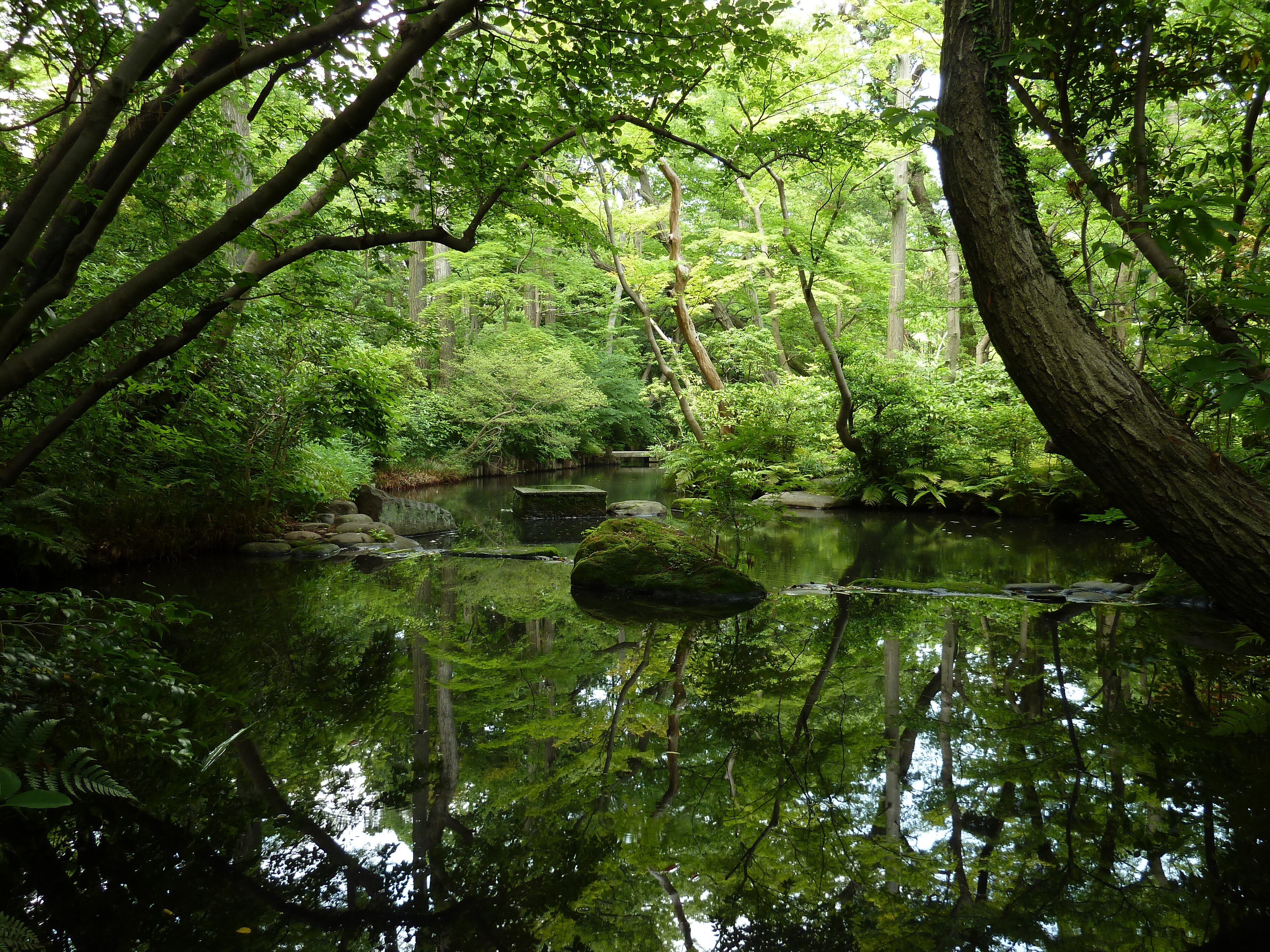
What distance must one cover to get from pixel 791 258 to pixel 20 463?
9102 millimetres

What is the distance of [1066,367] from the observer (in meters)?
2.39

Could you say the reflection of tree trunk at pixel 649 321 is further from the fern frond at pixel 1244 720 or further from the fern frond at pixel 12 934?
the fern frond at pixel 12 934

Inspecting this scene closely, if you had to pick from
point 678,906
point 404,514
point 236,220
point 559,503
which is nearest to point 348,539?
point 404,514

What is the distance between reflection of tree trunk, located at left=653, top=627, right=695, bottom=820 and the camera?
102 inches

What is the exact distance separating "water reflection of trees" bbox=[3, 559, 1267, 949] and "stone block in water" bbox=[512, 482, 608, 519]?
26.8ft

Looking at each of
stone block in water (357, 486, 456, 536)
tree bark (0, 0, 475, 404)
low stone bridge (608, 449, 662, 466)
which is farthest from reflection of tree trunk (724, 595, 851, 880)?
low stone bridge (608, 449, 662, 466)

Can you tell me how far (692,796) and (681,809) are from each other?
0.34 ft

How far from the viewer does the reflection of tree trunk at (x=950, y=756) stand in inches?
82.5

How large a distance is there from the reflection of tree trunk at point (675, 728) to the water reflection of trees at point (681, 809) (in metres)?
0.01

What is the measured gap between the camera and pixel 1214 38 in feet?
11.6

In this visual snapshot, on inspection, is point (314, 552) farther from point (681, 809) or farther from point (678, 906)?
point (678, 906)

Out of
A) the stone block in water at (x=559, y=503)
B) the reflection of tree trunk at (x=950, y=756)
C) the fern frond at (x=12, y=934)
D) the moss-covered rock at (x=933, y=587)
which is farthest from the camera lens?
the stone block in water at (x=559, y=503)

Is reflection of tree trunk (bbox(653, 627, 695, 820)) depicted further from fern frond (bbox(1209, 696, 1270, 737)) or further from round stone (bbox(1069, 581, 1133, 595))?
round stone (bbox(1069, 581, 1133, 595))

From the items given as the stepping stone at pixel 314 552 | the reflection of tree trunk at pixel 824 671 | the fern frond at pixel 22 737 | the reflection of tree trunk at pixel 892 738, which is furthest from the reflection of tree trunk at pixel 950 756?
the stepping stone at pixel 314 552
